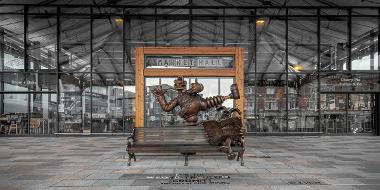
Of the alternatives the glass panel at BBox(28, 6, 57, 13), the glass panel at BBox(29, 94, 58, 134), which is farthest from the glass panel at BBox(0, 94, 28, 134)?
the glass panel at BBox(28, 6, 57, 13)

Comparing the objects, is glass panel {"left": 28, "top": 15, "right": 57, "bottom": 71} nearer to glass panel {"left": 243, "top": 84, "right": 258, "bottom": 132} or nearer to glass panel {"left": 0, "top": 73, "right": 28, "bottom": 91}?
glass panel {"left": 0, "top": 73, "right": 28, "bottom": 91}

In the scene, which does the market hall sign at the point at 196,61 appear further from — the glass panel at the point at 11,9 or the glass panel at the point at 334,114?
the glass panel at the point at 11,9

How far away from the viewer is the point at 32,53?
19.6 m

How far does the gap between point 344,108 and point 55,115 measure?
14564mm

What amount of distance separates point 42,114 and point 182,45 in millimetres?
7812

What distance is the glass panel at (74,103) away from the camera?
19.2m

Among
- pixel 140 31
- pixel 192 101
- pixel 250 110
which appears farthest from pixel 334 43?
pixel 192 101

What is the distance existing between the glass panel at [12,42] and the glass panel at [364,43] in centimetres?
1690

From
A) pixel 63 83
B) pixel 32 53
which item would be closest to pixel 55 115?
pixel 63 83

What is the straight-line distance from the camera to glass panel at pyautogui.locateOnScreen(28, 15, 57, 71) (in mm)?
19500

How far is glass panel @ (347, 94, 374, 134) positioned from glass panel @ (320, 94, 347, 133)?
35 centimetres

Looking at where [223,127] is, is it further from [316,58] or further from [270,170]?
[316,58]

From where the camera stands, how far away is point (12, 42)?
63.9 ft

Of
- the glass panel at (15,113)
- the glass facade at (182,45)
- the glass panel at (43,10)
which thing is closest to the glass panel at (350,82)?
the glass facade at (182,45)
